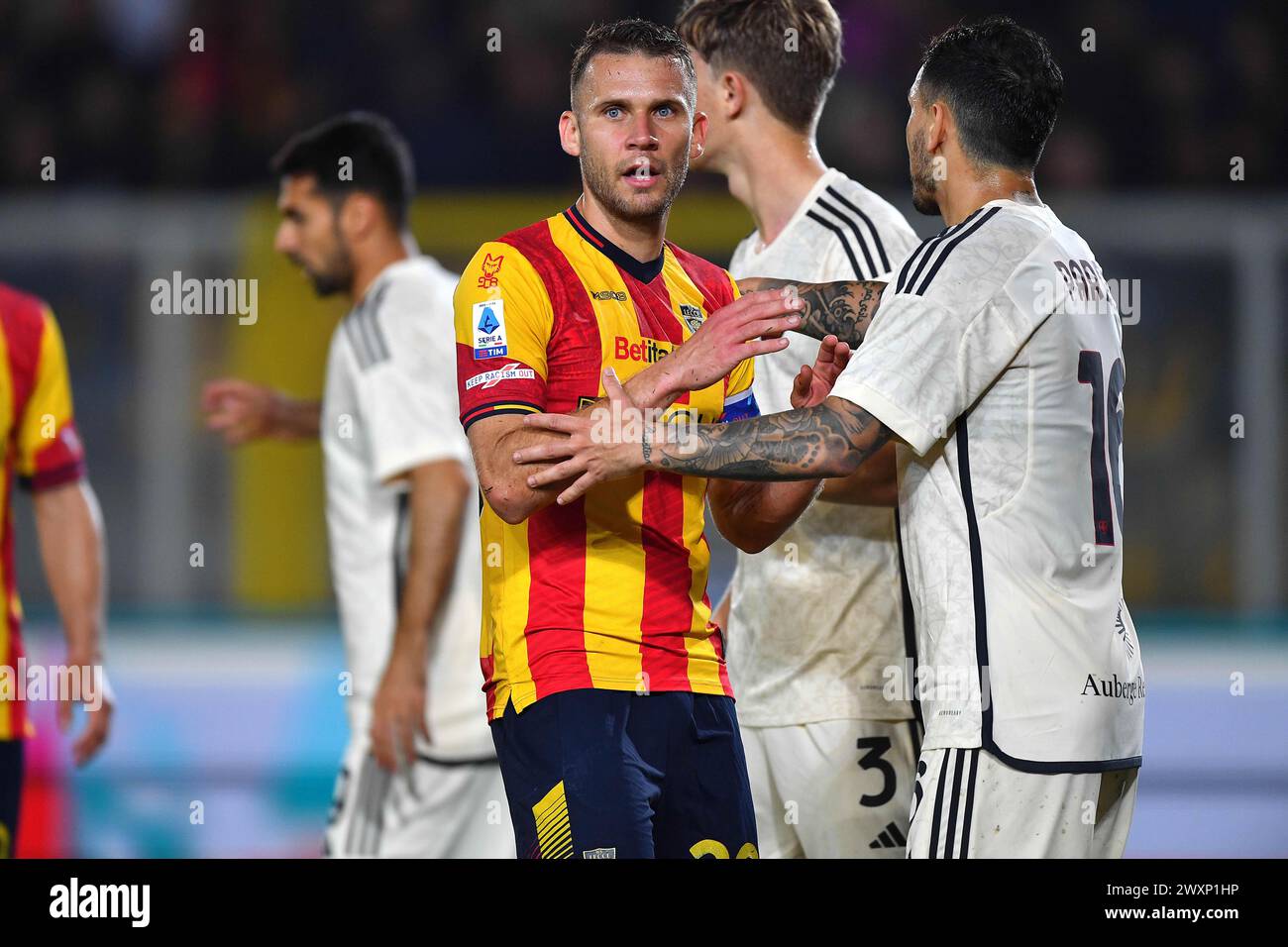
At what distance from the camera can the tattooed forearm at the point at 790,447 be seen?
2.91 m

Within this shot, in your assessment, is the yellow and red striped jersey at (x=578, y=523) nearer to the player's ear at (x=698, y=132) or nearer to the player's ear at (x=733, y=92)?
the player's ear at (x=698, y=132)

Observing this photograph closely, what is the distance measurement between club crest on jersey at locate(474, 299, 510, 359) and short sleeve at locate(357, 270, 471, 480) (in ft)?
6.54

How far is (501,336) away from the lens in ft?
9.56

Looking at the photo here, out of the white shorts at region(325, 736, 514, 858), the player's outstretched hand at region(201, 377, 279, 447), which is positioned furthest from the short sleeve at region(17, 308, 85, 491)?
the white shorts at region(325, 736, 514, 858)

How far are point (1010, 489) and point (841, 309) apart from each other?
69 cm

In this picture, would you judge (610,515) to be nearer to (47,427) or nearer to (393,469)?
(47,427)

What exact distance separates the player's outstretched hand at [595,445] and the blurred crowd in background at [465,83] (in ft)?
23.3

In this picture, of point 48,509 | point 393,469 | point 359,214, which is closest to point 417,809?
point 393,469

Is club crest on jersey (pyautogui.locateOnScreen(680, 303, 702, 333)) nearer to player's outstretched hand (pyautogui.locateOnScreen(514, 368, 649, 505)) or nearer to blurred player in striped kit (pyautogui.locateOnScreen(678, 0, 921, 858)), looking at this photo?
player's outstretched hand (pyautogui.locateOnScreen(514, 368, 649, 505))

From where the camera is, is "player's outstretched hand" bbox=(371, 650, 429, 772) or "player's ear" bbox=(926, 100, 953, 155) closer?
"player's ear" bbox=(926, 100, 953, 155)

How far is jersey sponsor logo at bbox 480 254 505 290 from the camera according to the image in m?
2.98

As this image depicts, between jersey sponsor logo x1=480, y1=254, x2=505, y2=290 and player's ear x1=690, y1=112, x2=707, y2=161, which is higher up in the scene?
player's ear x1=690, y1=112, x2=707, y2=161

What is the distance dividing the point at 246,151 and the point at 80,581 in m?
6.44

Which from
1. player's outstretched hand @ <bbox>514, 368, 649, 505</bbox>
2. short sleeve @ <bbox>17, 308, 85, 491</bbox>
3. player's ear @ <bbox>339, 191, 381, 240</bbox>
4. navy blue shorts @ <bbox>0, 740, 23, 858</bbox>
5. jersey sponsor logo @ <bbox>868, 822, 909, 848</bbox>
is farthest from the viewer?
player's ear @ <bbox>339, 191, 381, 240</bbox>
